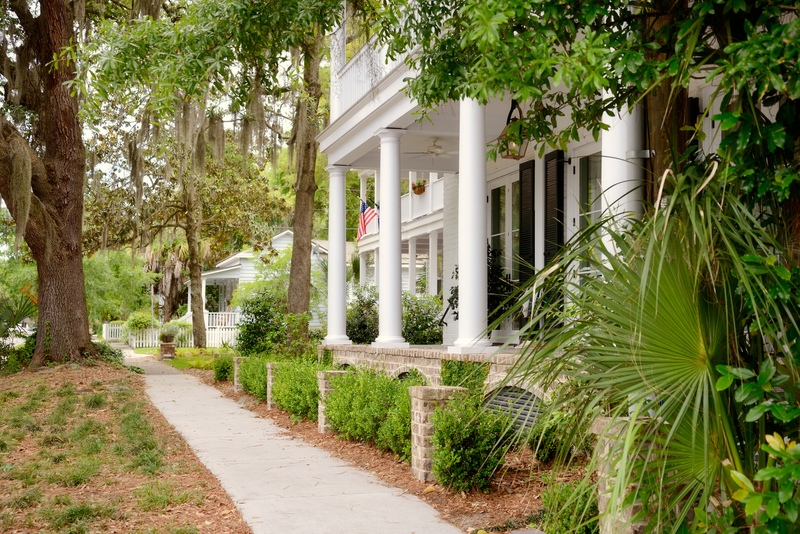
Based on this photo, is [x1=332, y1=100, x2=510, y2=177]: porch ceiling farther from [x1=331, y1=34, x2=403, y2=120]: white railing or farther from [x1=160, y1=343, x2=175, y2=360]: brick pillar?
[x1=160, y1=343, x2=175, y2=360]: brick pillar

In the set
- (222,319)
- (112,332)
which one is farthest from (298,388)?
(112,332)

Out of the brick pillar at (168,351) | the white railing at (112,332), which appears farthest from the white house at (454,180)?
the white railing at (112,332)

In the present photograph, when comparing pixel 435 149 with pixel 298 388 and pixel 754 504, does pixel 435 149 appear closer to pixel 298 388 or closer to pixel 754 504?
pixel 298 388

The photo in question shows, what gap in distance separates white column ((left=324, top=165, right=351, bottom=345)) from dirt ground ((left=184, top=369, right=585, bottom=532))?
4.36m

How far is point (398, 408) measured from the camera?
6941 millimetres

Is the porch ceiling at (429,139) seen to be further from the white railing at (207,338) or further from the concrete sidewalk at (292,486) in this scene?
the white railing at (207,338)

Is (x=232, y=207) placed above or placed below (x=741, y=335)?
above

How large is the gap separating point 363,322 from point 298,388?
6.41 m

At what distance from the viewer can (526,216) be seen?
11281 millimetres

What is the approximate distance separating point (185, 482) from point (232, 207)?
57.1 feet

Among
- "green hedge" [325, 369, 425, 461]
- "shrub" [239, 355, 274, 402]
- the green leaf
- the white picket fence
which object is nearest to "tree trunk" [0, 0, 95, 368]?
"shrub" [239, 355, 274, 402]

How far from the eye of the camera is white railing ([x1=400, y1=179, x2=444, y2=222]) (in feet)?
58.8

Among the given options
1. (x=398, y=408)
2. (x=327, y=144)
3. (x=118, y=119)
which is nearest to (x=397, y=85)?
(x=327, y=144)

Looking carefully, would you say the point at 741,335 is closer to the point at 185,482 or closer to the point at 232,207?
the point at 185,482
